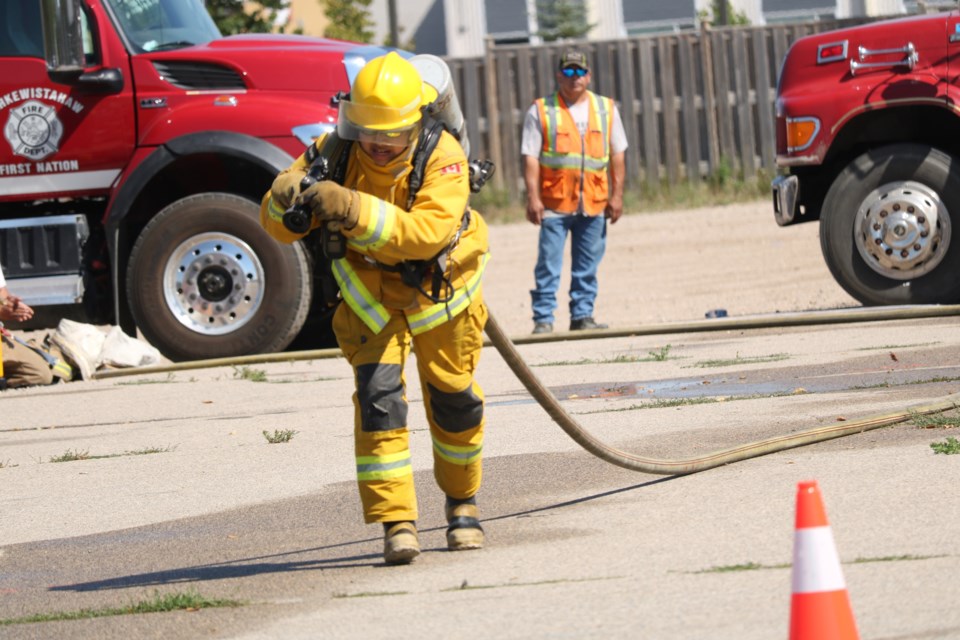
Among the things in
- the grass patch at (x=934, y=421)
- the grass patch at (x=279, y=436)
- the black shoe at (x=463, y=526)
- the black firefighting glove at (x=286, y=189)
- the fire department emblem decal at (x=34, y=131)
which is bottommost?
the grass patch at (x=279, y=436)

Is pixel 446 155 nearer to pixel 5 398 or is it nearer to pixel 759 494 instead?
pixel 759 494

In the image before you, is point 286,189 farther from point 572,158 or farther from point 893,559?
point 572,158

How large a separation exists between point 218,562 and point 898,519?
215cm

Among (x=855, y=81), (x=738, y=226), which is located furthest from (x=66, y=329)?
(x=738, y=226)

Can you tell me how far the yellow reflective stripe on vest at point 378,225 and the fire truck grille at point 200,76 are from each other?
653cm

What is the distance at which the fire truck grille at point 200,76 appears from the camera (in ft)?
37.2

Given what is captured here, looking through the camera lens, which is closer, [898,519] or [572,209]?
[898,519]

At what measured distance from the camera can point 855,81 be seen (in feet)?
36.5

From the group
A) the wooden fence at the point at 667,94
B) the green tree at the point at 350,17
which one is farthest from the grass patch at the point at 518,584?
the green tree at the point at 350,17

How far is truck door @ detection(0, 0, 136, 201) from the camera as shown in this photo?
36.9ft

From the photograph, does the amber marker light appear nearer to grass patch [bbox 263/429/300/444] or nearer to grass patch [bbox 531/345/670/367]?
grass patch [bbox 531/345/670/367]

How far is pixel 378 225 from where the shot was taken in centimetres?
508

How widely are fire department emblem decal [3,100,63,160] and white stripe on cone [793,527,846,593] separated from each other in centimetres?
866

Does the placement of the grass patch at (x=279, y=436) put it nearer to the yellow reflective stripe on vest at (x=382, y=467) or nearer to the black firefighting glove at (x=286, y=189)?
the yellow reflective stripe on vest at (x=382, y=467)
